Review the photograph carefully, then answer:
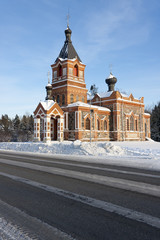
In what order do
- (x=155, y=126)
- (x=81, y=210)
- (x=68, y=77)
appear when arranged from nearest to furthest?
(x=81, y=210)
(x=68, y=77)
(x=155, y=126)

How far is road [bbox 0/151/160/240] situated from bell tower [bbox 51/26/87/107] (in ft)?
89.1

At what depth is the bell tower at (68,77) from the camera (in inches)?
1267

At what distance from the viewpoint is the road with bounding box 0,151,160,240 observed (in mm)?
2668

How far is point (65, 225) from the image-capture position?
2.86m

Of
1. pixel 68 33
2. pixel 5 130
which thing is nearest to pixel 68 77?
pixel 68 33

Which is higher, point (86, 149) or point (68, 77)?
point (68, 77)

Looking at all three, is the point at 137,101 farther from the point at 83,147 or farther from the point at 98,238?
the point at 98,238

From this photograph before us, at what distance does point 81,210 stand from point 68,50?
110 ft

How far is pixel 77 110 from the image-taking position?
28.9 m

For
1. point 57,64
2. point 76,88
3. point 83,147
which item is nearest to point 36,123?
point 76,88

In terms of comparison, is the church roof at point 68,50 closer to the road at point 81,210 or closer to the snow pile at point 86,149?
the snow pile at point 86,149

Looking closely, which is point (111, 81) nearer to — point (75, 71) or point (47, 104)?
point (75, 71)

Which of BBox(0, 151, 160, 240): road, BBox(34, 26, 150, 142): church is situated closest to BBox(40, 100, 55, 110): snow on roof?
BBox(34, 26, 150, 142): church

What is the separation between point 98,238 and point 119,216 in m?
0.77
